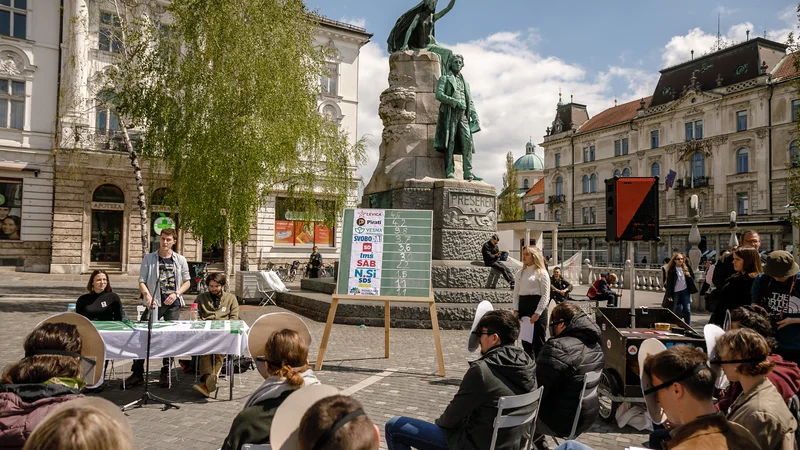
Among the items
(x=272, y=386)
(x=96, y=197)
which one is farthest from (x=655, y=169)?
(x=272, y=386)

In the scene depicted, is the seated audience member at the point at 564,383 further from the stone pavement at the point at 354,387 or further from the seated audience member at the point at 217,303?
the seated audience member at the point at 217,303

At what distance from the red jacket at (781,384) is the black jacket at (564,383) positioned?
851 millimetres

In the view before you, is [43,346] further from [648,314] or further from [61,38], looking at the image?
[61,38]

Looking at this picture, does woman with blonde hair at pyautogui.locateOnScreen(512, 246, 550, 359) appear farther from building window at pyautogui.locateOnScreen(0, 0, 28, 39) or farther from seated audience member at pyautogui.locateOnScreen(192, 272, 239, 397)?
building window at pyautogui.locateOnScreen(0, 0, 28, 39)

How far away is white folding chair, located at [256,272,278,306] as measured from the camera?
615 inches

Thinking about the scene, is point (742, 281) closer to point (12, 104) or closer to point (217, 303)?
point (217, 303)

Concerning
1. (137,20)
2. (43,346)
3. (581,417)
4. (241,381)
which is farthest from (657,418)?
(137,20)

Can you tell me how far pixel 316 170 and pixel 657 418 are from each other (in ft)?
60.1

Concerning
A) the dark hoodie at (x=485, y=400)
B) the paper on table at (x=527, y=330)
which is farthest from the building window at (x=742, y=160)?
the dark hoodie at (x=485, y=400)

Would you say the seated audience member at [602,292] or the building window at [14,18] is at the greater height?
the building window at [14,18]

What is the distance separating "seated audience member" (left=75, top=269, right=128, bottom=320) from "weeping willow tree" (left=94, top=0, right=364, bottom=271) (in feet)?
26.4

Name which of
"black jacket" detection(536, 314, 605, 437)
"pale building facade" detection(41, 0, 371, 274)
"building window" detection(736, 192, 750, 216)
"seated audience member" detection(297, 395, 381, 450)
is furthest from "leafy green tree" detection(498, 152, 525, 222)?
"seated audience member" detection(297, 395, 381, 450)

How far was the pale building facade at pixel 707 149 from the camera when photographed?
155ft

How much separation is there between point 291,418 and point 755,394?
2.61m
